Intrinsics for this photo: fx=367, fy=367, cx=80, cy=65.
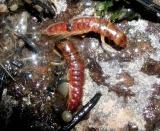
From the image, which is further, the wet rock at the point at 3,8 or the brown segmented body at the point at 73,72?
the wet rock at the point at 3,8

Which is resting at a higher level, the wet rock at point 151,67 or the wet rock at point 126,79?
the wet rock at point 151,67

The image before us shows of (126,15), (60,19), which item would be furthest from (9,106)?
(126,15)

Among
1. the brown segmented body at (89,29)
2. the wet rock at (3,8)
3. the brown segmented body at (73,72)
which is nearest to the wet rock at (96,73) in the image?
the brown segmented body at (73,72)

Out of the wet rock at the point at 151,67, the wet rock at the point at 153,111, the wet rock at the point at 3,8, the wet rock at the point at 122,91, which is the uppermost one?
the wet rock at the point at 3,8

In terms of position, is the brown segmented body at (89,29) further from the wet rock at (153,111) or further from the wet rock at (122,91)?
the wet rock at (153,111)

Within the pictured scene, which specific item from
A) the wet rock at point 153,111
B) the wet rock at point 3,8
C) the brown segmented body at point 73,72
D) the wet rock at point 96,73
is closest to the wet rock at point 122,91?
the wet rock at point 96,73

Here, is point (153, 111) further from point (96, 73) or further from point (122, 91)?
point (96, 73)

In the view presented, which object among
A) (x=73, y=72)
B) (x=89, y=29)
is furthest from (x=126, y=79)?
(x=89, y=29)
